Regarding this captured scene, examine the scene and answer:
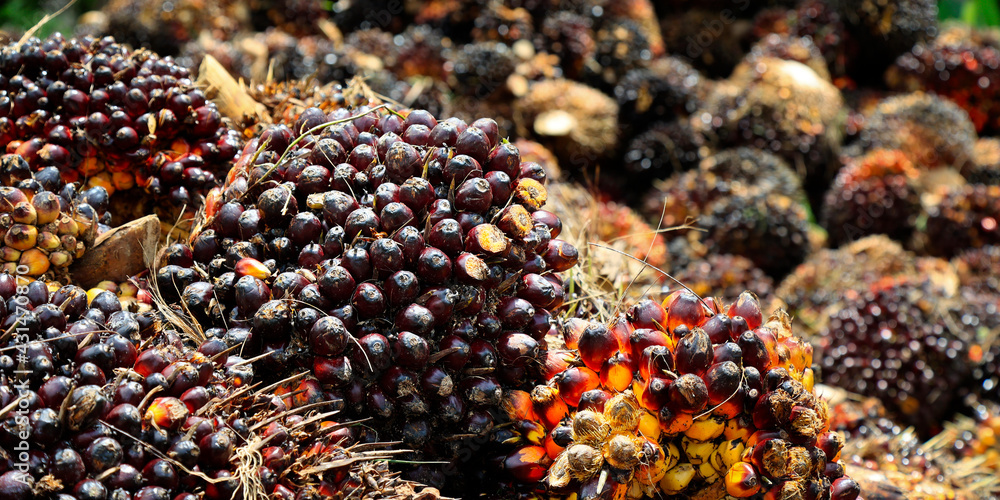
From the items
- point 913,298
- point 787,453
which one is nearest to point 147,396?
point 787,453

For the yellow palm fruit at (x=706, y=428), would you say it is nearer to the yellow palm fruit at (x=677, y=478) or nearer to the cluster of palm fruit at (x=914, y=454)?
the yellow palm fruit at (x=677, y=478)

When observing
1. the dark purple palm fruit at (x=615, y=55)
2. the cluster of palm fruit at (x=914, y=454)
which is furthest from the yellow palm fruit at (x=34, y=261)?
the dark purple palm fruit at (x=615, y=55)

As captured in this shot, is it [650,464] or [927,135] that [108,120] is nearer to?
[650,464]

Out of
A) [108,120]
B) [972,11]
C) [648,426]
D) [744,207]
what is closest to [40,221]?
[108,120]

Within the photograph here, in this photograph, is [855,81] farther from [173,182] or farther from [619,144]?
[173,182]

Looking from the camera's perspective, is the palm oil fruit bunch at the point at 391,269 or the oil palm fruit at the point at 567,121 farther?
the oil palm fruit at the point at 567,121

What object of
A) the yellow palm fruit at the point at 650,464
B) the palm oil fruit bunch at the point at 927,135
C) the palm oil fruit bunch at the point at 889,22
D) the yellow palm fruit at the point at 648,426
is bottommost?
the palm oil fruit bunch at the point at 927,135
